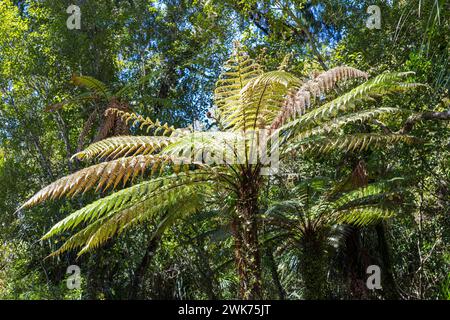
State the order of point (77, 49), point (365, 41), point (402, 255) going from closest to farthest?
1. point (402, 255)
2. point (365, 41)
3. point (77, 49)

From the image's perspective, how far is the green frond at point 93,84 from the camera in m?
6.94

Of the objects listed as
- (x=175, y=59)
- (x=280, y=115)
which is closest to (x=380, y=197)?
(x=280, y=115)

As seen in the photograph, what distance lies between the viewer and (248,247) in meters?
3.97

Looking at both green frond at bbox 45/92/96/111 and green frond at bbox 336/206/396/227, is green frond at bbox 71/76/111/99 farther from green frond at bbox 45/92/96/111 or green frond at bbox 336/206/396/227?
green frond at bbox 336/206/396/227

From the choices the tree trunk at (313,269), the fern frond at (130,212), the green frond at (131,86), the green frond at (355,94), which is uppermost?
the green frond at (131,86)

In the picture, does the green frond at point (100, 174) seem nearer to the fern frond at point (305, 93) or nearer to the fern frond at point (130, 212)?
the fern frond at point (130, 212)

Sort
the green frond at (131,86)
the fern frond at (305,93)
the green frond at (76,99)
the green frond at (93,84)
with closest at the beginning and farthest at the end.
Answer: the fern frond at (305,93), the green frond at (93,84), the green frond at (76,99), the green frond at (131,86)

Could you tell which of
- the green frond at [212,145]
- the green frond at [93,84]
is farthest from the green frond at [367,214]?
the green frond at [93,84]

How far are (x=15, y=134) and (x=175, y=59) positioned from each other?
2878mm

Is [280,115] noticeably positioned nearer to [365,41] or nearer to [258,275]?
[258,275]

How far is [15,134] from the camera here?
27.6 ft

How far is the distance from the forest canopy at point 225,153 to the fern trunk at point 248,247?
0.01m

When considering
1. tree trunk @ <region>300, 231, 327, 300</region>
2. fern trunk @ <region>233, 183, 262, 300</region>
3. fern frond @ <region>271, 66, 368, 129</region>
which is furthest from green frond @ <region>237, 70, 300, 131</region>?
tree trunk @ <region>300, 231, 327, 300</region>
